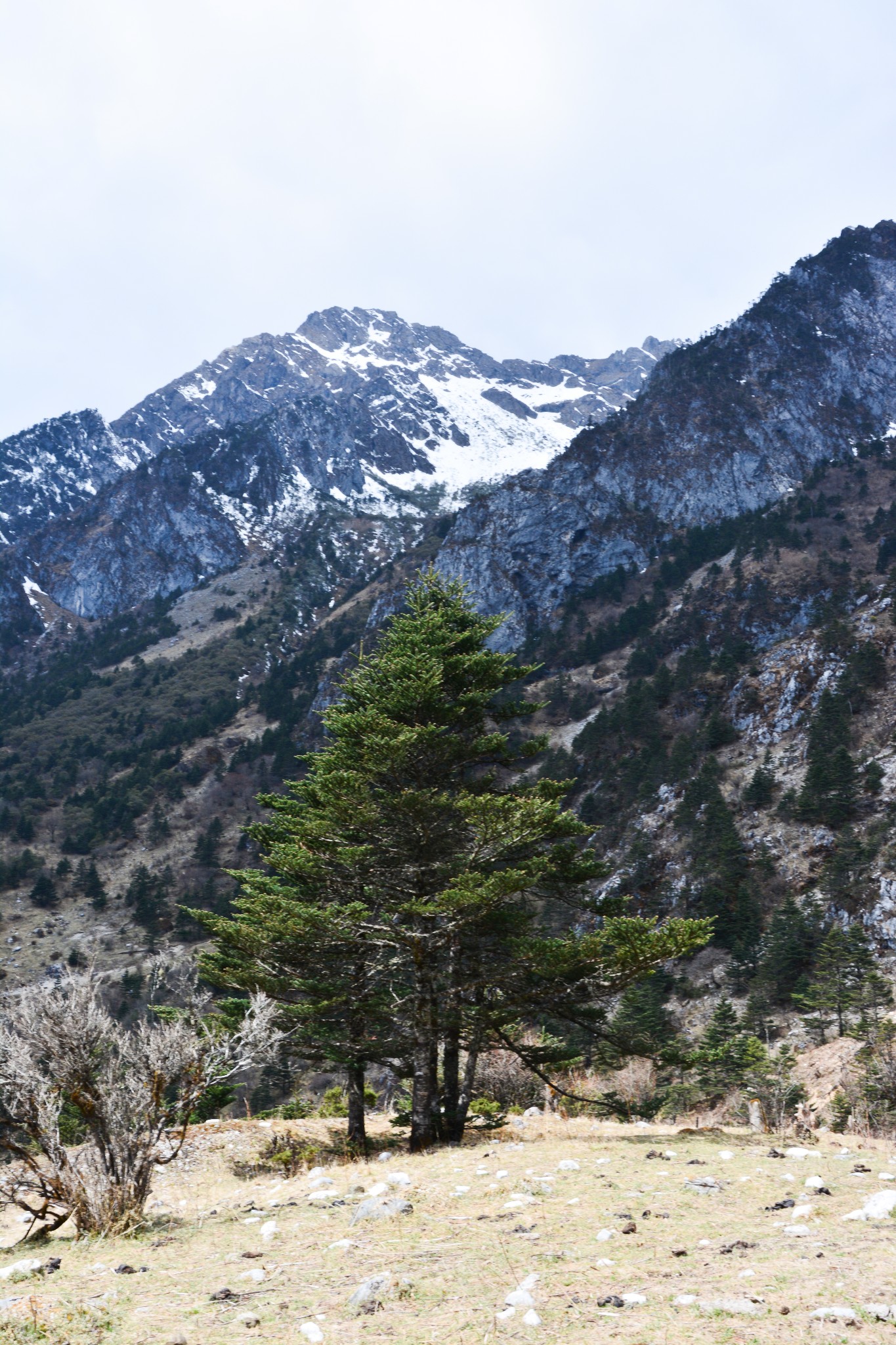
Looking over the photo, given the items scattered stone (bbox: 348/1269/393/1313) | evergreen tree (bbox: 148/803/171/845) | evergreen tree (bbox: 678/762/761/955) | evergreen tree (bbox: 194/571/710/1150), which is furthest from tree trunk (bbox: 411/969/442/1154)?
evergreen tree (bbox: 148/803/171/845)

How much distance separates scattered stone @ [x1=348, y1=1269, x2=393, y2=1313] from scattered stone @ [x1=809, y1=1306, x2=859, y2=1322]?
2847 millimetres

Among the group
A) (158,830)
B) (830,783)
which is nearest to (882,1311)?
(830,783)

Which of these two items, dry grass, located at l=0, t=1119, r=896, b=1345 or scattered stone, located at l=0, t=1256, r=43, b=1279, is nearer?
dry grass, located at l=0, t=1119, r=896, b=1345

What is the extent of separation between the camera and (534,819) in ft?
38.8

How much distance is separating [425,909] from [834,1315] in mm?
7542

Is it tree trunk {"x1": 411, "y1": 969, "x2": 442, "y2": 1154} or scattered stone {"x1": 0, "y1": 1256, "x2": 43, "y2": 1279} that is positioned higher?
→ scattered stone {"x1": 0, "y1": 1256, "x2": 43, "y2": 1279}

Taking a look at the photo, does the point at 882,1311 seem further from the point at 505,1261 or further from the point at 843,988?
the point at 843,988

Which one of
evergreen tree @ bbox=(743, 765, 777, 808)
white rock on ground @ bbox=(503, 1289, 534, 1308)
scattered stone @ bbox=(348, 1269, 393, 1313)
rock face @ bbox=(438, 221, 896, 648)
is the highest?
rock face @ bbox=(438, 221, 896, 648)

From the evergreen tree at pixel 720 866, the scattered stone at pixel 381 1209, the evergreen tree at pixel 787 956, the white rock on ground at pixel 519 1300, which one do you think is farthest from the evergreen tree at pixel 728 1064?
the white rock on ground at pixel 519 1300

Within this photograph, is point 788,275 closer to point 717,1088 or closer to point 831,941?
point 831,941

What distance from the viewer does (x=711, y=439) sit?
6491 inches

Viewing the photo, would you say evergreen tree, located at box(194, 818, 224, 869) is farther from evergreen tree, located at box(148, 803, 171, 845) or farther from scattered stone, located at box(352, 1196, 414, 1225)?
scattered stone, located at box(352, 1196, 414, 1225)

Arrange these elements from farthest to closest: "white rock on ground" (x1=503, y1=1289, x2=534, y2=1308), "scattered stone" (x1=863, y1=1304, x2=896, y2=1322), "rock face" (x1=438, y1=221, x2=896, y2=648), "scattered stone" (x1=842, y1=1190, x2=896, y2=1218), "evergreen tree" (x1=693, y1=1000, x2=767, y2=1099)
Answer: "rock face" (x1=438, y1=221, x2=896, y2=648) < "evergreen tree" (x1=693, y1=1000, x2=767, y2=1099) < "scattered stone" (x1=842, y1=1190, x2=896, y2=1218) < "white rock on ground" (x1=503, y1=1289, x2=534, y2=1308) < "scattered stone" (x1=863, y1=1304, x2=896, y2=1322)

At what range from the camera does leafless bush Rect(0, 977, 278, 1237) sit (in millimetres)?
7977
